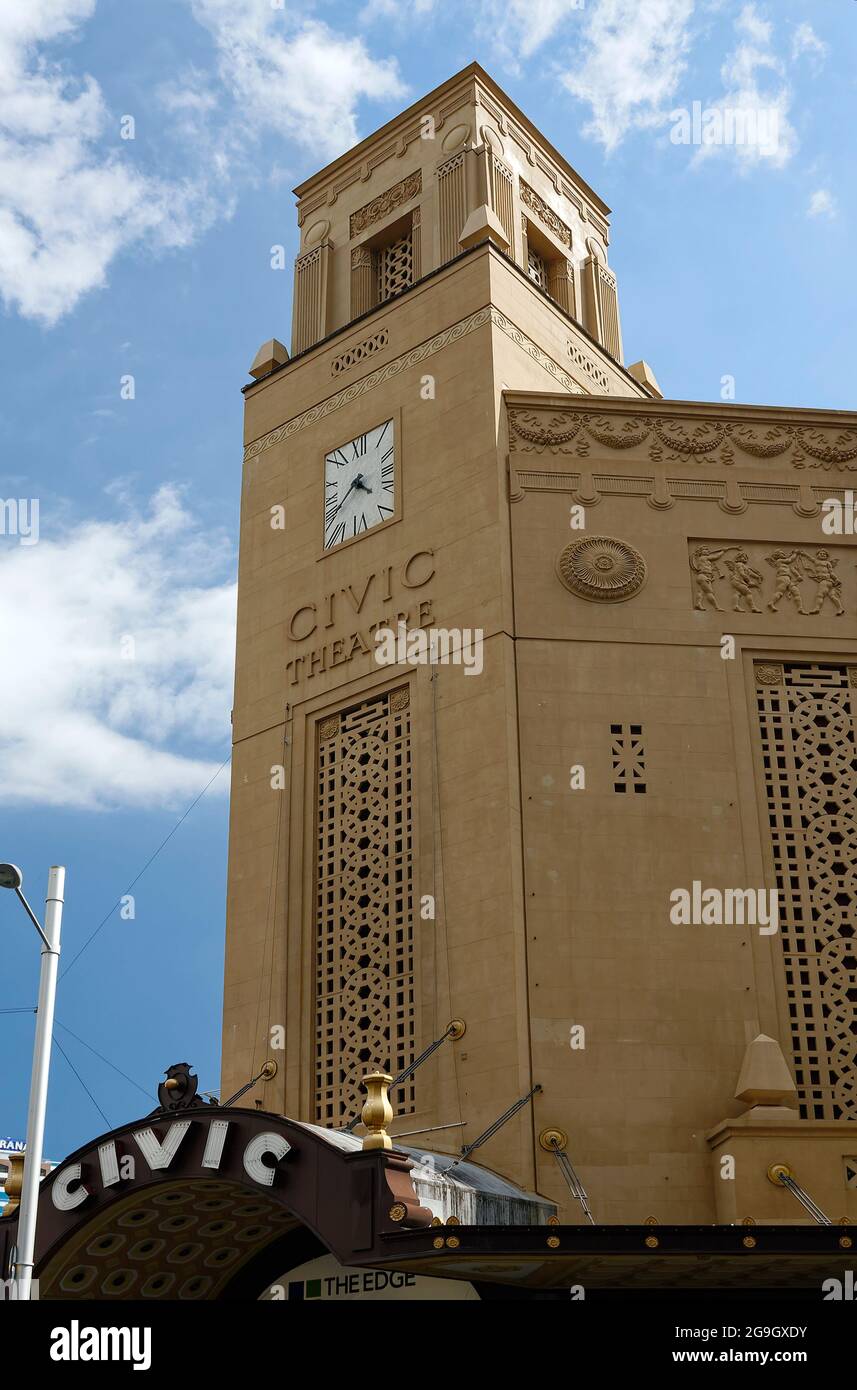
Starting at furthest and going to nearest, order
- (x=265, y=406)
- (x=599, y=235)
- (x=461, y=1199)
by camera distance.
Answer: (x=599, y=235)
(x=265, y=406)
(x=461, y=1199)

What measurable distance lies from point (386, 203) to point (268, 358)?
4274mm

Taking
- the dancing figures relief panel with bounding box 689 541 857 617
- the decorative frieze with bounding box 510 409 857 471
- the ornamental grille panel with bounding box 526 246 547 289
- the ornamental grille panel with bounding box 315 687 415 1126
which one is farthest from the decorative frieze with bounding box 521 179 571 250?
the ornamental grille panel with bounding box 315 687 415 1126

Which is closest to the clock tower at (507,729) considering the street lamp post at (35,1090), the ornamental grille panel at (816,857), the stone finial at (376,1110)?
the ornamental grille panel at (816,857)

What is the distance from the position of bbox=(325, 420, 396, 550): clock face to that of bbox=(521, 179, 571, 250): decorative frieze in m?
7.27

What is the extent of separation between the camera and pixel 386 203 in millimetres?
31594

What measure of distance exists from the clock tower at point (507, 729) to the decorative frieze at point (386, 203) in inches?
60.4

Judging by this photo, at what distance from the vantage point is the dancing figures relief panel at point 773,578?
25109 mm

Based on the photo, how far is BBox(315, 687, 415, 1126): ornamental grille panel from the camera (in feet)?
76.5

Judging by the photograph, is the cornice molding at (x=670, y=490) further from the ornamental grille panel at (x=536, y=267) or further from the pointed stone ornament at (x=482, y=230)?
the ornamental grille panel at (x=536, y=267)

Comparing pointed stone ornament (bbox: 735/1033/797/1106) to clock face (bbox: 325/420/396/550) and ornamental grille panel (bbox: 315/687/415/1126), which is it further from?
clock face (bbox: 325/420/396/550)

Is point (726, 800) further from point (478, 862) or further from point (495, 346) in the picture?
point (495, 346)

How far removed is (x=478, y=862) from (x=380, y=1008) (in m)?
2.90
